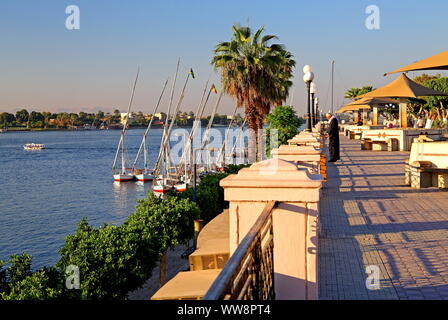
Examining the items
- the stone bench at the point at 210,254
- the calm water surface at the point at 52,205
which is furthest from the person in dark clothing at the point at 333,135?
the calm water surface at the point at 52,205

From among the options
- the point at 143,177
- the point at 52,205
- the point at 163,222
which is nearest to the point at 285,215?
the point at 163,222

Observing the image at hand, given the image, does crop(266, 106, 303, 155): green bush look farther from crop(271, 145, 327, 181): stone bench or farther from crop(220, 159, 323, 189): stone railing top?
crop(220, 159, 323, 189): stone railing top

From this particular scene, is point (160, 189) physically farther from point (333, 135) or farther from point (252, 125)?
point (333, 135)

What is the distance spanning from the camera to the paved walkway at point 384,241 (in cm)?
509

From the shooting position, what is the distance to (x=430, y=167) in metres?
11.9

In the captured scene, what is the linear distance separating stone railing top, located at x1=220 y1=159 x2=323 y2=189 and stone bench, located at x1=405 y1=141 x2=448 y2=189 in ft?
29.0

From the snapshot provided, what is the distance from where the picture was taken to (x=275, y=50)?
1209 inches

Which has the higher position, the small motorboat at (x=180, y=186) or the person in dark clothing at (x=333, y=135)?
the person in dark clothing at (x=333, y=135)

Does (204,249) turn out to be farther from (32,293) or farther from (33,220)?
(33,220)

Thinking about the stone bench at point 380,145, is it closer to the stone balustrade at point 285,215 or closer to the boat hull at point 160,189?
the stone balustrade at point 285,215

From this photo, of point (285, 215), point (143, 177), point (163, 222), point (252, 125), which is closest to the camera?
point (285, 215)

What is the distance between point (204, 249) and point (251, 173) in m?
2.30

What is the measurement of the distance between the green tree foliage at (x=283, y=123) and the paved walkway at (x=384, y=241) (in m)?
16.8

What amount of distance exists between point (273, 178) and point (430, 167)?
923cm
